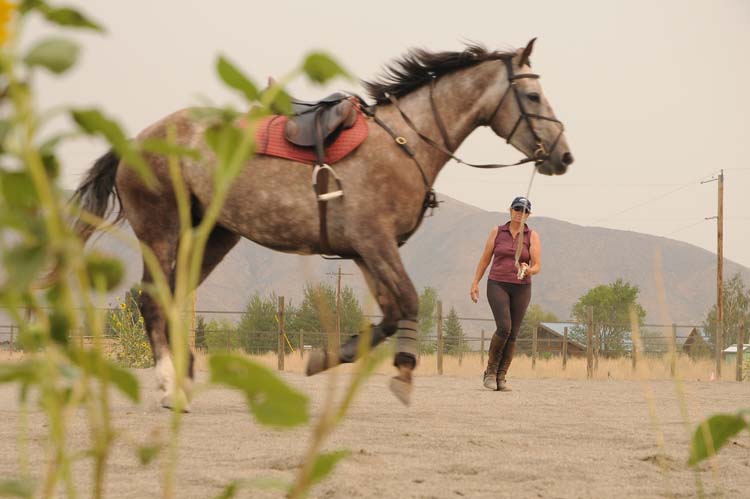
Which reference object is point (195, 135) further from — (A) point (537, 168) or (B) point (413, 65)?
(A) point (537, 168)

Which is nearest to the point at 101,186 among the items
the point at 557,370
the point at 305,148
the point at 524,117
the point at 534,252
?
the point at 305,148

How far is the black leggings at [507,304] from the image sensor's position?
402 inches

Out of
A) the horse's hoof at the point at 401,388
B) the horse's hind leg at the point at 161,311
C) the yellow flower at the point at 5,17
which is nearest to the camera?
→ the yellow flower at the point at 5,17

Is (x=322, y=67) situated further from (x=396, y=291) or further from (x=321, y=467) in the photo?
(x=396, y=291)

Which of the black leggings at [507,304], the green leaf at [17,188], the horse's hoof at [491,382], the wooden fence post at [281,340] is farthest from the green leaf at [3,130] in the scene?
the wooden fence post at [281,340]

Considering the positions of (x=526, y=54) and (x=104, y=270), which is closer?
(x=104, y=270)

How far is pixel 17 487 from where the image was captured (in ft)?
2.74

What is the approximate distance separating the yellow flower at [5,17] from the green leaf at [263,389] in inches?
9.8

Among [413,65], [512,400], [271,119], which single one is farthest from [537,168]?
[512,400]

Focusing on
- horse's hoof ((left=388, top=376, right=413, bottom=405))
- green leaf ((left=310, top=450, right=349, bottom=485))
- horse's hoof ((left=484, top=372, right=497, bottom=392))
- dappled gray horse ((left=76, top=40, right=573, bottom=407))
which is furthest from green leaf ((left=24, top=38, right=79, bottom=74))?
horse's hoof ((left=484, top=372, right=497, bottom=392))

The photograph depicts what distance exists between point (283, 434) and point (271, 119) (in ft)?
5.98

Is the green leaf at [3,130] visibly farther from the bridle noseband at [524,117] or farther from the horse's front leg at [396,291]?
the bridle noseband at [524,117]

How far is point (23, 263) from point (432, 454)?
164 inches

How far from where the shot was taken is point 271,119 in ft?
19.9
